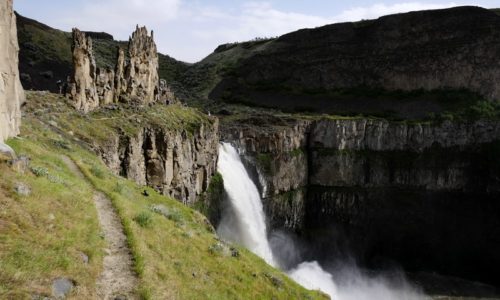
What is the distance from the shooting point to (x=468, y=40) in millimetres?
100000

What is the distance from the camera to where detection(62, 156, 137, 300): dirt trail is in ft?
36.4

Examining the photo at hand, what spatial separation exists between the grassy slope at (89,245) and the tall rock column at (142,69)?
22.0 m

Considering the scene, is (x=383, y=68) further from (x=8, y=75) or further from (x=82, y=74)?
(x=8, y=75)

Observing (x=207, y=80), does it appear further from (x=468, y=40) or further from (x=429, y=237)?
(x=429, y=237)

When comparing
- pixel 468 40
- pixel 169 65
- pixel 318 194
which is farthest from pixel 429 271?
pixel 169 65

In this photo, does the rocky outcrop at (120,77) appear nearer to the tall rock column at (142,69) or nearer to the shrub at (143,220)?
the tall rock column at (142,69)

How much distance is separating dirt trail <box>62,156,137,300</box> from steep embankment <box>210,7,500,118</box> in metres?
86.4

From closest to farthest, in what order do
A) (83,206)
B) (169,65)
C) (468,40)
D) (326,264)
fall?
(83,206), (326,264), (468,40), (169,65)

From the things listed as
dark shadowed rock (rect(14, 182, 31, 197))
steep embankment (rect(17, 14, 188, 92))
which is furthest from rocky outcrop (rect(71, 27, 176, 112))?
steep embankment (rect(17, 14, 188, 92))

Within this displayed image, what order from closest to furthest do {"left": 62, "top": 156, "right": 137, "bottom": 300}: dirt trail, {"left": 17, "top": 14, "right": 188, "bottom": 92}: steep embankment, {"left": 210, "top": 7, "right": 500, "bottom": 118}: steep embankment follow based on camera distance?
{"left": 62, "top": 156, "right": 137, "bottom": 300}: dirt trail < {"left": 17, "top": 14, "right": 188, "bottom": 92}: steep embankment < {"left": 210, "top": 7, "right": 500, "bottom": 118}: steep embankment

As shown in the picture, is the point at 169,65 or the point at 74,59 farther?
the point at 169,65

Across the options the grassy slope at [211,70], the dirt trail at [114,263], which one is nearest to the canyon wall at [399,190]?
the grassy slope at [211,70]

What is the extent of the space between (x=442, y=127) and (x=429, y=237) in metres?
18.5

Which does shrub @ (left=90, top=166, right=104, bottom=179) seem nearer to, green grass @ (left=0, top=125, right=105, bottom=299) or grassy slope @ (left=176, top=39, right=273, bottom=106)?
green grass @ (left=0, top=125, right=105, bottom=299)
